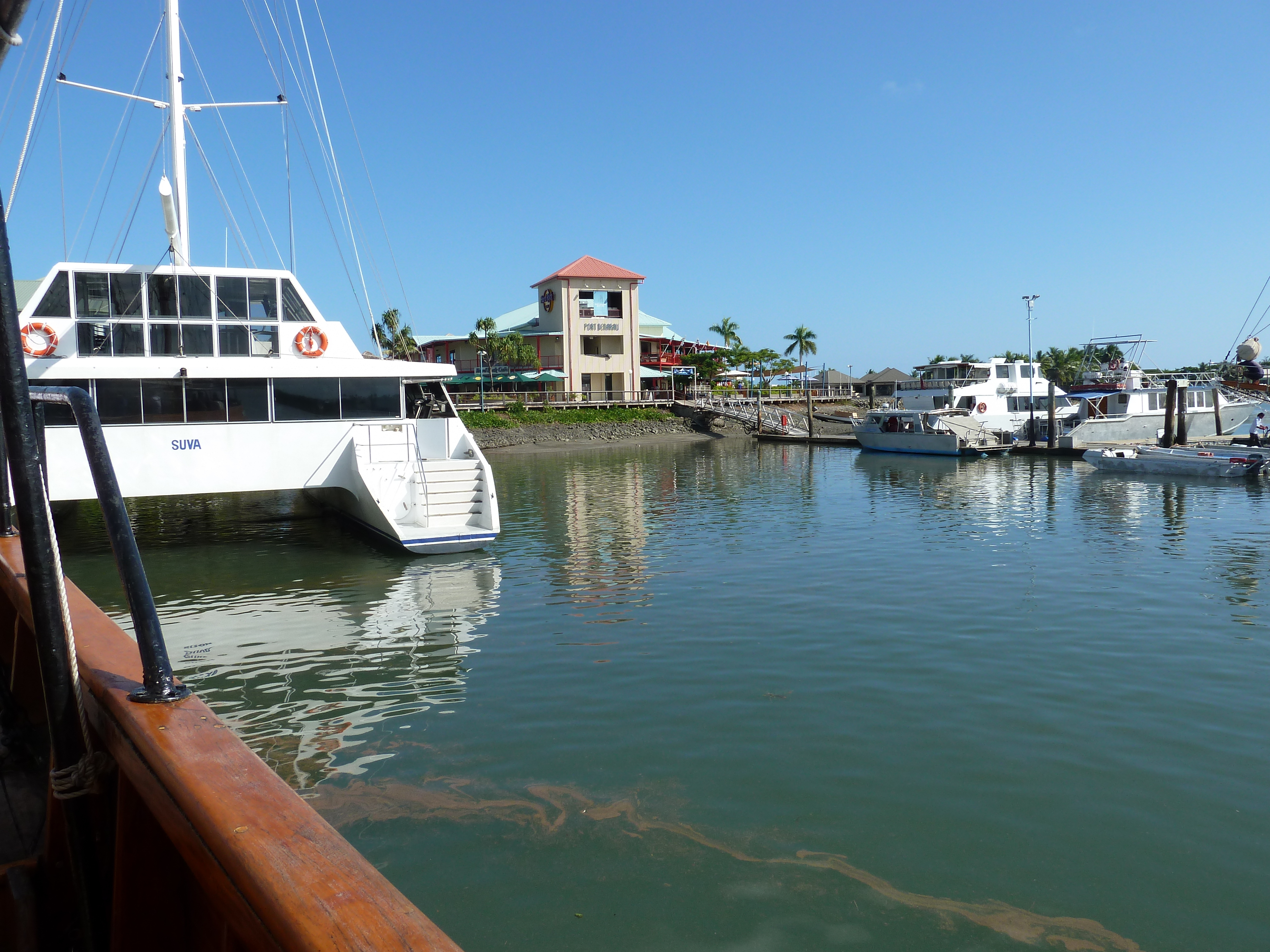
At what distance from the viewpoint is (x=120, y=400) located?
15.3 metres

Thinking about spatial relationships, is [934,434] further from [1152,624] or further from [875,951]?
[875,951]

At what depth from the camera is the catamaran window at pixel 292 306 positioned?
16.8m

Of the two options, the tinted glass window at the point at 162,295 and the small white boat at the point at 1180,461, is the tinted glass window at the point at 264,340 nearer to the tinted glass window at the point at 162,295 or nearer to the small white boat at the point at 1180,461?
the tinted glass window at the point at 162,295

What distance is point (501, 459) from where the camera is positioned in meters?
45.7

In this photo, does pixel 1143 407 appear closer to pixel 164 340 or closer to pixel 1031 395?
pixel 1031 395

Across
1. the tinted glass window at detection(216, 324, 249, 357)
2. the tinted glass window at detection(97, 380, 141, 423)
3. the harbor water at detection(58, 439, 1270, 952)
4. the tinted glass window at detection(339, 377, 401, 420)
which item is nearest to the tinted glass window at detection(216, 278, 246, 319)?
the tinted glass window at detection(216, 324, 249, 357)

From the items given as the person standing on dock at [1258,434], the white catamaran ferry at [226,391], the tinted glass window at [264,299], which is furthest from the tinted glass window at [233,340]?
the person standing on dock at [1258,434]

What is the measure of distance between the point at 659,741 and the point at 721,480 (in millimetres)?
24309

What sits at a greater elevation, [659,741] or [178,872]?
[178,872]

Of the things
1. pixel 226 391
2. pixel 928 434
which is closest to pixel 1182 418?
pixel 928 434

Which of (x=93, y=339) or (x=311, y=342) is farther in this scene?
(x=311, y=342)

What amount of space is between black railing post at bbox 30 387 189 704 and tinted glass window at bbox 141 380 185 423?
48.2 feet

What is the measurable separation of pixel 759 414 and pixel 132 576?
5829cm

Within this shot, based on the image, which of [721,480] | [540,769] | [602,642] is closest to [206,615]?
[602,642]
